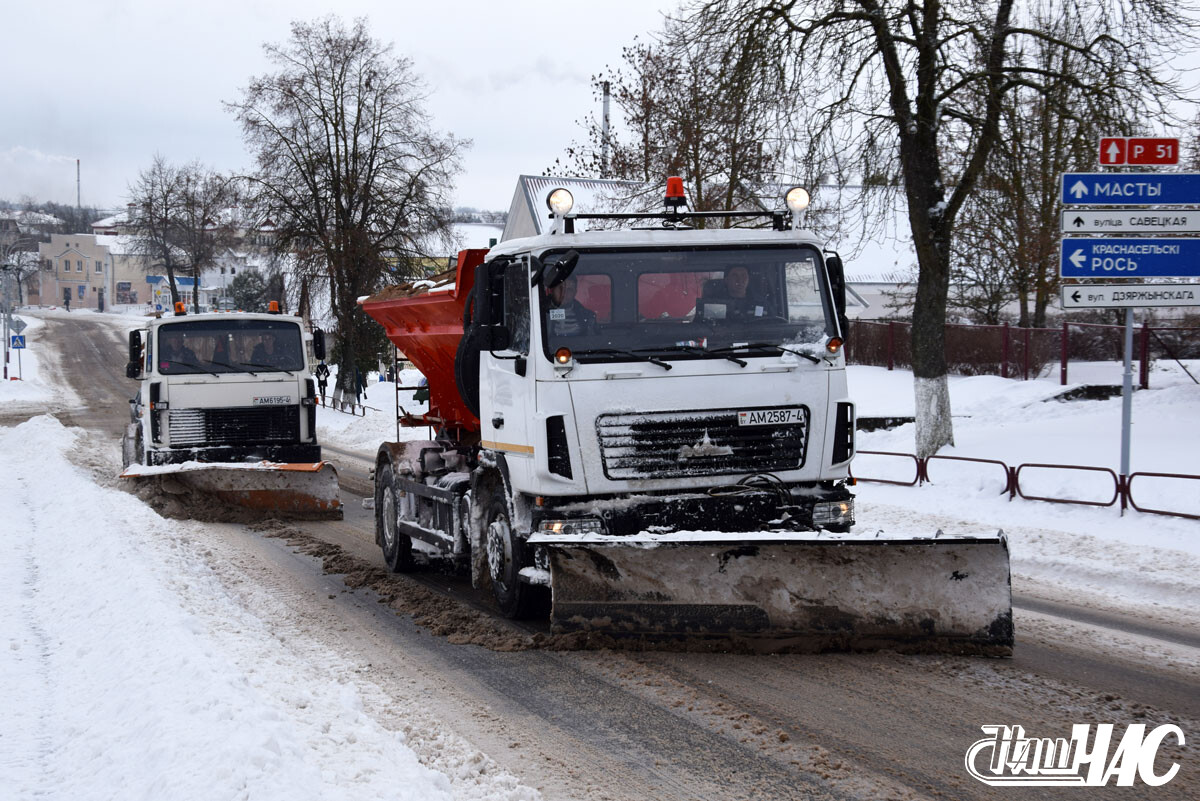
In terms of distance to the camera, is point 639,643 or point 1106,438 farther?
point 1106,438

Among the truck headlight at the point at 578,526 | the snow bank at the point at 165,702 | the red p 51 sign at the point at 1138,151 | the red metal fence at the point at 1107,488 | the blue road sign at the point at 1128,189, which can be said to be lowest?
the snow bank at the point at 165,702

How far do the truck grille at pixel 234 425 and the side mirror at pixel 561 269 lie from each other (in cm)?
879

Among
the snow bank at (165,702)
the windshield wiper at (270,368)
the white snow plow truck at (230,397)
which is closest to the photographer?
the snow bank at (165,702)

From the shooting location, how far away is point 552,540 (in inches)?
258

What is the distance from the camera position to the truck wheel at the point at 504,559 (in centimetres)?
751

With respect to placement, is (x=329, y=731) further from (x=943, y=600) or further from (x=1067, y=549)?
(x=1067, y=549)

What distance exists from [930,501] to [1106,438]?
4.91m

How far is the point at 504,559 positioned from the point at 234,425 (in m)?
8.20

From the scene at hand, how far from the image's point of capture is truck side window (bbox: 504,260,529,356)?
7.30 metres

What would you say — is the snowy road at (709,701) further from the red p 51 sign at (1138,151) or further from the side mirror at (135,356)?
the side mirror at (135,356)

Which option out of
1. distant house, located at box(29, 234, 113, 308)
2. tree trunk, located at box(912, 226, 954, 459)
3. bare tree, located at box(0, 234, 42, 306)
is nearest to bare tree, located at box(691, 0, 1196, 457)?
tree trunk, located at box(912, 226, 954, 459)

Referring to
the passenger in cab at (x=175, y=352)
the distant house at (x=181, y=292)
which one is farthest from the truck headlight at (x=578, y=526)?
the distant house at (x=181, y=292)

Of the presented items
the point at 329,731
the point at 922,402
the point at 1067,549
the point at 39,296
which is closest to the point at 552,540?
the point at 329,731
